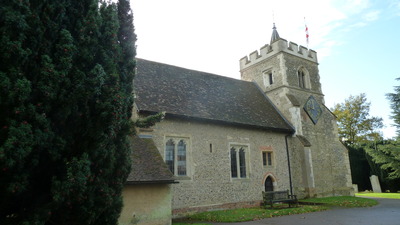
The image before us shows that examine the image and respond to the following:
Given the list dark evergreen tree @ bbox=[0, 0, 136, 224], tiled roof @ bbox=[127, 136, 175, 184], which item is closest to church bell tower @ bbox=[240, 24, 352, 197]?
tiled roof @ bbox=[127, 136, 175, 184]

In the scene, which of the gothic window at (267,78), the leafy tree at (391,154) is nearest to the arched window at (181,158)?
the gothic window at (267,78)

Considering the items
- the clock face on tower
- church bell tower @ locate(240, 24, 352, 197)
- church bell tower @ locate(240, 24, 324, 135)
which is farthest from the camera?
the clock face on tower

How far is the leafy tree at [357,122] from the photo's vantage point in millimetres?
33969

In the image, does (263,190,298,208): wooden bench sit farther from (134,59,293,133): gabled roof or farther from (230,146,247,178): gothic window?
(134,59,293,133): gabled roof

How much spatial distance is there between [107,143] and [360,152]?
3037 cm

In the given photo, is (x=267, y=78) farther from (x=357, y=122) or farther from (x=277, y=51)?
(x=357, y=122)

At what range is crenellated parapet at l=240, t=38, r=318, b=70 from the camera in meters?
19.8

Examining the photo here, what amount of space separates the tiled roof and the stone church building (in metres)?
0.91

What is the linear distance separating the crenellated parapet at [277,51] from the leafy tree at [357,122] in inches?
617

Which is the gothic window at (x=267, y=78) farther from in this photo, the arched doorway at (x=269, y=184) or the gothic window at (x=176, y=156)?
the gothic window at (x=176, y=156)

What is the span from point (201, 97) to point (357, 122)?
26827 millimetres

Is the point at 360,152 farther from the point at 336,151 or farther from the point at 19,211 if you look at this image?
the point at 19,211

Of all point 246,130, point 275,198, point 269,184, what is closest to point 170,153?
point 246,130

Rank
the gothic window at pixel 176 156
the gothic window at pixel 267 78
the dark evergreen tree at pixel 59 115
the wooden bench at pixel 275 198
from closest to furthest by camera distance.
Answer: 1. the dark evergreen tree at pixel 59 115
2. the gothic window at pixel 176 156
3. the wooden bench at pixel 275 198
4. the gothic window at pixel 267 78
